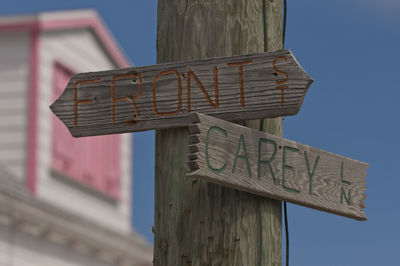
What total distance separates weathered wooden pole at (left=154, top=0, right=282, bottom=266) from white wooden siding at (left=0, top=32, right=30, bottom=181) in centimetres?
1587

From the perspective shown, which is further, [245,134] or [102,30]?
[102,30]

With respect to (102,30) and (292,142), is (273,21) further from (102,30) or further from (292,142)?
(102,30)

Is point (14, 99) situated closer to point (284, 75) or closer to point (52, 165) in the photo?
point (52, 165)

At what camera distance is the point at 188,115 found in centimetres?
420

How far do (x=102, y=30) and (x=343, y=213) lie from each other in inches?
769

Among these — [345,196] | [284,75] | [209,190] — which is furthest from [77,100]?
[345,196]

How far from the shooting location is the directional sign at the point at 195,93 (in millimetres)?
4172

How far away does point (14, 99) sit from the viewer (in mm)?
20406

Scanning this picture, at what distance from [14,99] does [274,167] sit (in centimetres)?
1695

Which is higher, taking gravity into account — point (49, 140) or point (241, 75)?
point (241, 75)

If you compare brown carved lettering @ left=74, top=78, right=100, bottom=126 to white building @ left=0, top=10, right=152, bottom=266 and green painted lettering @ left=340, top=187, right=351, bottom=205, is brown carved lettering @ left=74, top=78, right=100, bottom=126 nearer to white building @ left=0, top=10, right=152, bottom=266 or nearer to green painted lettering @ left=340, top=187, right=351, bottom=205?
green painted lettering @ left=340, top=187, right=351, bottom=205

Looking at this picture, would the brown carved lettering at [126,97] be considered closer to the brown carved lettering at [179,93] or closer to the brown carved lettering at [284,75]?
the brown carved lettering at [179,93]

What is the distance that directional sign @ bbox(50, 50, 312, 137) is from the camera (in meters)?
4.17

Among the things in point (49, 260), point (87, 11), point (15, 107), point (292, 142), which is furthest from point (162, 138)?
point (87, 11)
